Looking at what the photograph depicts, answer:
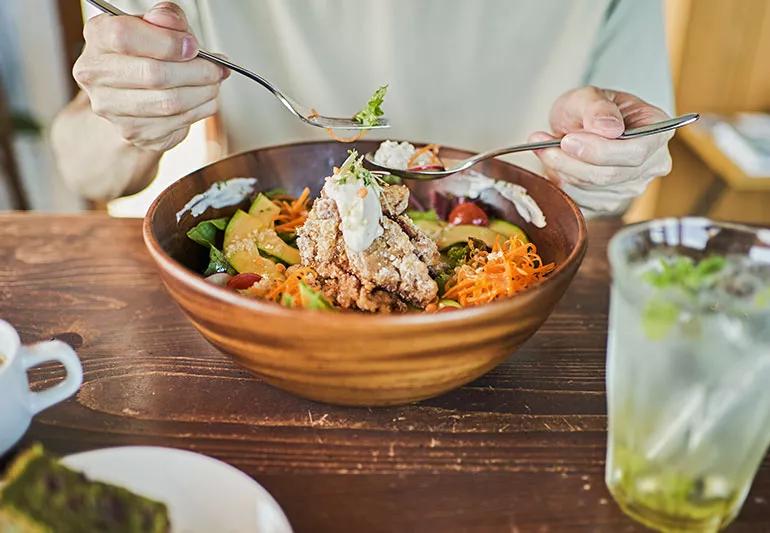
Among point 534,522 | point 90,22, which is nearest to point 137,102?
→ point 90,22

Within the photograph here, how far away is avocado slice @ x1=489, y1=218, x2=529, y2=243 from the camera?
57.3 inches

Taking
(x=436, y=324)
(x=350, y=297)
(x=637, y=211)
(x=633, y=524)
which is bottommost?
(x=637, y=211)

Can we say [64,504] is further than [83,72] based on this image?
No

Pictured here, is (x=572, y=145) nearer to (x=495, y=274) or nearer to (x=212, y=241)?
(x=495, y=274)

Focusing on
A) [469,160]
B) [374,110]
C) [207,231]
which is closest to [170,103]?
[207,231]

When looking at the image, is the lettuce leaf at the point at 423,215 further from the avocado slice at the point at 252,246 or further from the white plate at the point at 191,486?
the white plate at the point at 191,486

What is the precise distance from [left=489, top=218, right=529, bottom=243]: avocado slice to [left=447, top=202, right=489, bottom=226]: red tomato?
0.05ft

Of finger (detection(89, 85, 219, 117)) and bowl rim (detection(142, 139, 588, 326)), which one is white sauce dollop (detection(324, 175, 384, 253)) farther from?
finger (detection(89, 85, 219, 117))

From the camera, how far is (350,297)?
1.18 meters

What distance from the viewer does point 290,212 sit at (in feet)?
4.81

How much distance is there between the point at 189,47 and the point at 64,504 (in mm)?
877

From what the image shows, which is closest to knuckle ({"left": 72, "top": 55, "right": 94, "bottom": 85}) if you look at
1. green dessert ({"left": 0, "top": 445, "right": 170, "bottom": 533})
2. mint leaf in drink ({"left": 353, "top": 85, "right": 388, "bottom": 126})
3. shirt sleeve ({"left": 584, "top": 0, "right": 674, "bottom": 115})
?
mint leaf in drink ({"left": 353, "top": 85, "right": 388, "bottom": 126})

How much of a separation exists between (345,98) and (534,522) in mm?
1584

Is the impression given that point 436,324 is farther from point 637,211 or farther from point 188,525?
point 637,211
